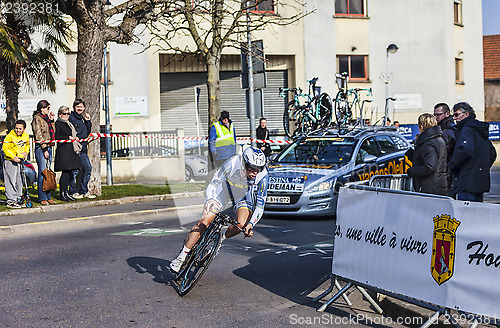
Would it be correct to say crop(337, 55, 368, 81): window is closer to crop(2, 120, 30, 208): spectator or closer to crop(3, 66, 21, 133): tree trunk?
crop(3, 66, 21, 133): tree trunk

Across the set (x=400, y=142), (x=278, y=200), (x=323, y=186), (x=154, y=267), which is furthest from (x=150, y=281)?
(x=400, y=142)

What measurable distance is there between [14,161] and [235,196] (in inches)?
293

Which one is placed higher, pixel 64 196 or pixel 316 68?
pixel 316 68

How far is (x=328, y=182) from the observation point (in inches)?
499

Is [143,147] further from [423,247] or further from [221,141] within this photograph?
[423,247]

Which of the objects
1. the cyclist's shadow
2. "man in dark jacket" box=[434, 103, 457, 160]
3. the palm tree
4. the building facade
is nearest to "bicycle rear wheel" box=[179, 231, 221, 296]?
Result: the cyclist's shadow

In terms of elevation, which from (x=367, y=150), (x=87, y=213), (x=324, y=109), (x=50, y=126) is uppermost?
(x=324, y=109)

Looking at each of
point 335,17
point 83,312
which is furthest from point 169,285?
point 335,17

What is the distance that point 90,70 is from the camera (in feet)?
51.8

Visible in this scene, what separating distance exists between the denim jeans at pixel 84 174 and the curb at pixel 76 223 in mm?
2238

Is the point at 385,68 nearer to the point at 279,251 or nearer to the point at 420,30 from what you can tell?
the point at 420,30

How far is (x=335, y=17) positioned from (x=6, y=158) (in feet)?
75.9

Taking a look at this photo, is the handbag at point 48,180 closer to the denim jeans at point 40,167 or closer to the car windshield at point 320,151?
the denim jeans at point 40,167

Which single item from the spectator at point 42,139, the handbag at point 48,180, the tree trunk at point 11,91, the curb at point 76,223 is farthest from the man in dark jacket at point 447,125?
the tree trunk at point 11,91
